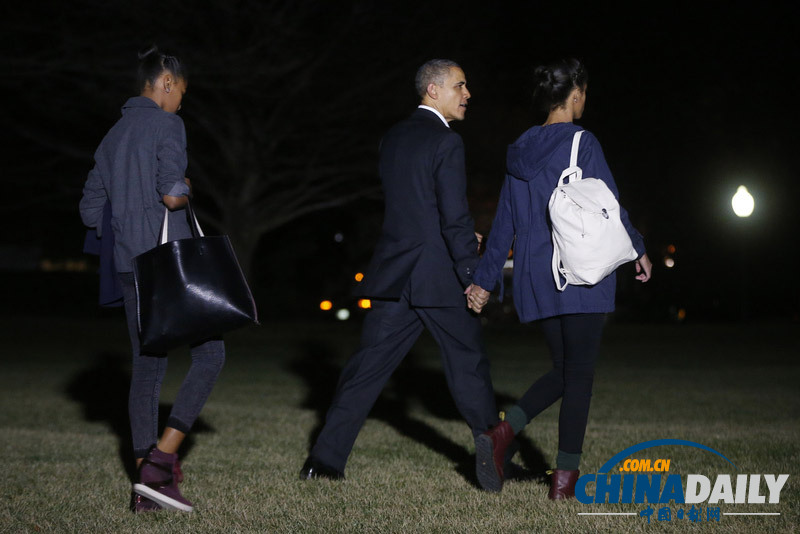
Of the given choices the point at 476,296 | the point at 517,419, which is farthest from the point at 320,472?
the point at 476,296

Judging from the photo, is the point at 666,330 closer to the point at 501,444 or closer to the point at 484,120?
the point at 484,120

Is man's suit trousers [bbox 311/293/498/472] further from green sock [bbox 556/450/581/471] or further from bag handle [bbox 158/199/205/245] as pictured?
bag handle [bbox 158/199/205/245]

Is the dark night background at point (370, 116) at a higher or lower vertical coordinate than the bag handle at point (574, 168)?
higher

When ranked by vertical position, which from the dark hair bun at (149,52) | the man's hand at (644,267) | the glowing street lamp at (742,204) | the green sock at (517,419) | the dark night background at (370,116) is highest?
the dark night background at (370,116)

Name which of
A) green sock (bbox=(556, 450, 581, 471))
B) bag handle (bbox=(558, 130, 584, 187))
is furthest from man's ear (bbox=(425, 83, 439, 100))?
green sock (bbox=(556, 450, 581, 471))

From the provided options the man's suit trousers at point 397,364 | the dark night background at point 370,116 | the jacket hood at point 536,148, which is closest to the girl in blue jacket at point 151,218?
the man's suit trousers at point 397,364

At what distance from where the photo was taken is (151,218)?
490cm

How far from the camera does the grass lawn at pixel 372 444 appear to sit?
182 inches

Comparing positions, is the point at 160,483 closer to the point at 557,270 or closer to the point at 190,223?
the point at 190,223

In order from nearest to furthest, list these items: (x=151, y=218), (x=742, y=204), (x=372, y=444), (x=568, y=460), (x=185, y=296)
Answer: (x=185, y=296), (x=151, y=218), (x=568, y=460), (x=372, y=444), (x=742, y=204)

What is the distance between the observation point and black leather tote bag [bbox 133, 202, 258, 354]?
15.2 ft

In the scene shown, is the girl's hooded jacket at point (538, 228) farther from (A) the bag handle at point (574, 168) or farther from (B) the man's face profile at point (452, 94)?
(B) the man's face profile at point (452, 94)

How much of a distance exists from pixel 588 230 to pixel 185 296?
1.87 m

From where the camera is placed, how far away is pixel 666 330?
23906 mm
